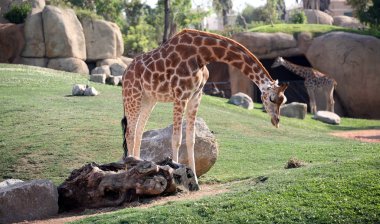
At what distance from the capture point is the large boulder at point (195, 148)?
11945 millimetres

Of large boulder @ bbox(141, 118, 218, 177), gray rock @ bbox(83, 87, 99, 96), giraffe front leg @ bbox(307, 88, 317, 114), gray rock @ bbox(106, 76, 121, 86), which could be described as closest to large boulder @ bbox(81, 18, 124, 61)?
gray rock @ bbox(106, 76, 121, 86)

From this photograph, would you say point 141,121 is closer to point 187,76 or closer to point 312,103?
point 187,76

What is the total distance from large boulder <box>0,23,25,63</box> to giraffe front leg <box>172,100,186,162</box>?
809 inches

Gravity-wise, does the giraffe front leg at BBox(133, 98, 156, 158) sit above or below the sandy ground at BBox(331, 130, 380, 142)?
above

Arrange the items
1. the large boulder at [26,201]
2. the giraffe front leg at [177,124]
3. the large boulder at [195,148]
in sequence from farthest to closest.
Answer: the large boulder at [195,148] < the giraffe front leg at [177,124] < the large boulder at [26,201]

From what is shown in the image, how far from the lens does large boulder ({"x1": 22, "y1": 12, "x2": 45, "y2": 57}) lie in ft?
100

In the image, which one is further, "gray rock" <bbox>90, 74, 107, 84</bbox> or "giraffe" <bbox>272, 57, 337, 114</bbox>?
"giraffe" <bbox>272, 57, 337, 114</bbox>

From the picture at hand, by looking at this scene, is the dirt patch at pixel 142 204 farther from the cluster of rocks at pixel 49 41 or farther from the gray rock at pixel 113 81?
the cluster of rocks at pixel 49 41

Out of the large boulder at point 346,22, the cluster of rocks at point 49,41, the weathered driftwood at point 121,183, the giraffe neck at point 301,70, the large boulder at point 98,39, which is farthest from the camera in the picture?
the large boulder at point 346,22

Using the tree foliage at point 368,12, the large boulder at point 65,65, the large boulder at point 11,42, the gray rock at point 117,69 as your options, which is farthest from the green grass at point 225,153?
the tree foliage at point 368,12

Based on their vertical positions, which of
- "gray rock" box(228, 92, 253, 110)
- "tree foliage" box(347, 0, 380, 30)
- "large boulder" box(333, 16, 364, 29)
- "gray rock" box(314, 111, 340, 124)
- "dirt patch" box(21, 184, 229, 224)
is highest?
"tree foliage" box(347, 0, 380, 30)

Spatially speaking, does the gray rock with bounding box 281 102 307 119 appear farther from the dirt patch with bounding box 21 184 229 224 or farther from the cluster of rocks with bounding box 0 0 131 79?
the dirt patch with bounding box 21 184 229 224

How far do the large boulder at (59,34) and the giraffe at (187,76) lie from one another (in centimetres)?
1999

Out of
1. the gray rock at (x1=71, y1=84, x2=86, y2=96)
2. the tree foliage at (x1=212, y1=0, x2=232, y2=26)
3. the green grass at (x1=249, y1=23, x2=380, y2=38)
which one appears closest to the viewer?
the gray rock at (x1=71, y1=84, x2=86, y2=96)
